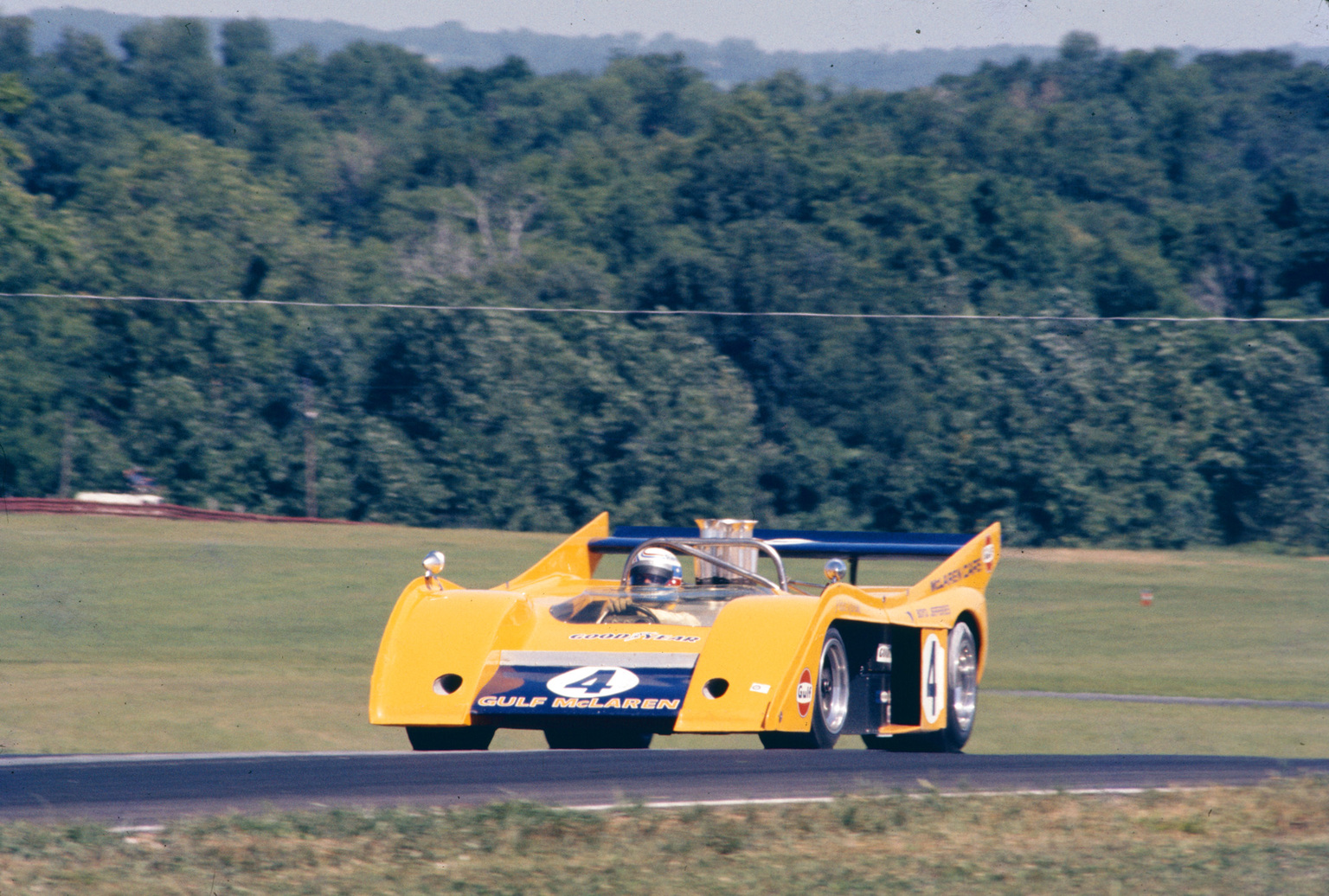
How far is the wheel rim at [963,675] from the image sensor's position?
1117cm

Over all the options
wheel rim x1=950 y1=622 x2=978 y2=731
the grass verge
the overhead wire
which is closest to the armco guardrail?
the overhead wire

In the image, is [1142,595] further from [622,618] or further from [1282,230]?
[1282,230]

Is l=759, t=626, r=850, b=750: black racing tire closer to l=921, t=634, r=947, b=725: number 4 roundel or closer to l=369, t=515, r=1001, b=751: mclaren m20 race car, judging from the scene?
l=369, t=515, r=1001, b=751: mclaren m20 race car

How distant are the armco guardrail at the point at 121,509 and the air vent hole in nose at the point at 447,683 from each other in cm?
2604

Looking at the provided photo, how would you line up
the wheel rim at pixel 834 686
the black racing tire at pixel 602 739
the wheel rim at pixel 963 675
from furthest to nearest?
the wheel rim at pixel 963 675
the black racing tire at pixel 602 739
the wheel rim at pixel 834 686

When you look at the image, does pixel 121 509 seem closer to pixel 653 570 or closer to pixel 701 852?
pixel 653 570

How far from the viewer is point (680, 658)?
9344 millimetres

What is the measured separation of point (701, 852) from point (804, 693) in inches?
133

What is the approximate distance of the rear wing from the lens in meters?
11.9

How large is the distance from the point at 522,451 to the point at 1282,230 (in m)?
30.1

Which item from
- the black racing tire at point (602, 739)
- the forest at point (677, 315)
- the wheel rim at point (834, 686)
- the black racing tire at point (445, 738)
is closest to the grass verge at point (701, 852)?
the wheel rim at point (834, 686)

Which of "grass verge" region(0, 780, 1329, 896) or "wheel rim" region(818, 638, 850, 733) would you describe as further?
"wheel rim" region(818, 638, 850, 733)

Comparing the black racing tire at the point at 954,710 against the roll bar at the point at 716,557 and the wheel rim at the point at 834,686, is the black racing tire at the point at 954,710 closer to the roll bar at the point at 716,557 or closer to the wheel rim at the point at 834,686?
the wheel rim at the point at 834,686

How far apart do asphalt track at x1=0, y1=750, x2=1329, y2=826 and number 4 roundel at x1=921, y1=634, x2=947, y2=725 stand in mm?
1738
